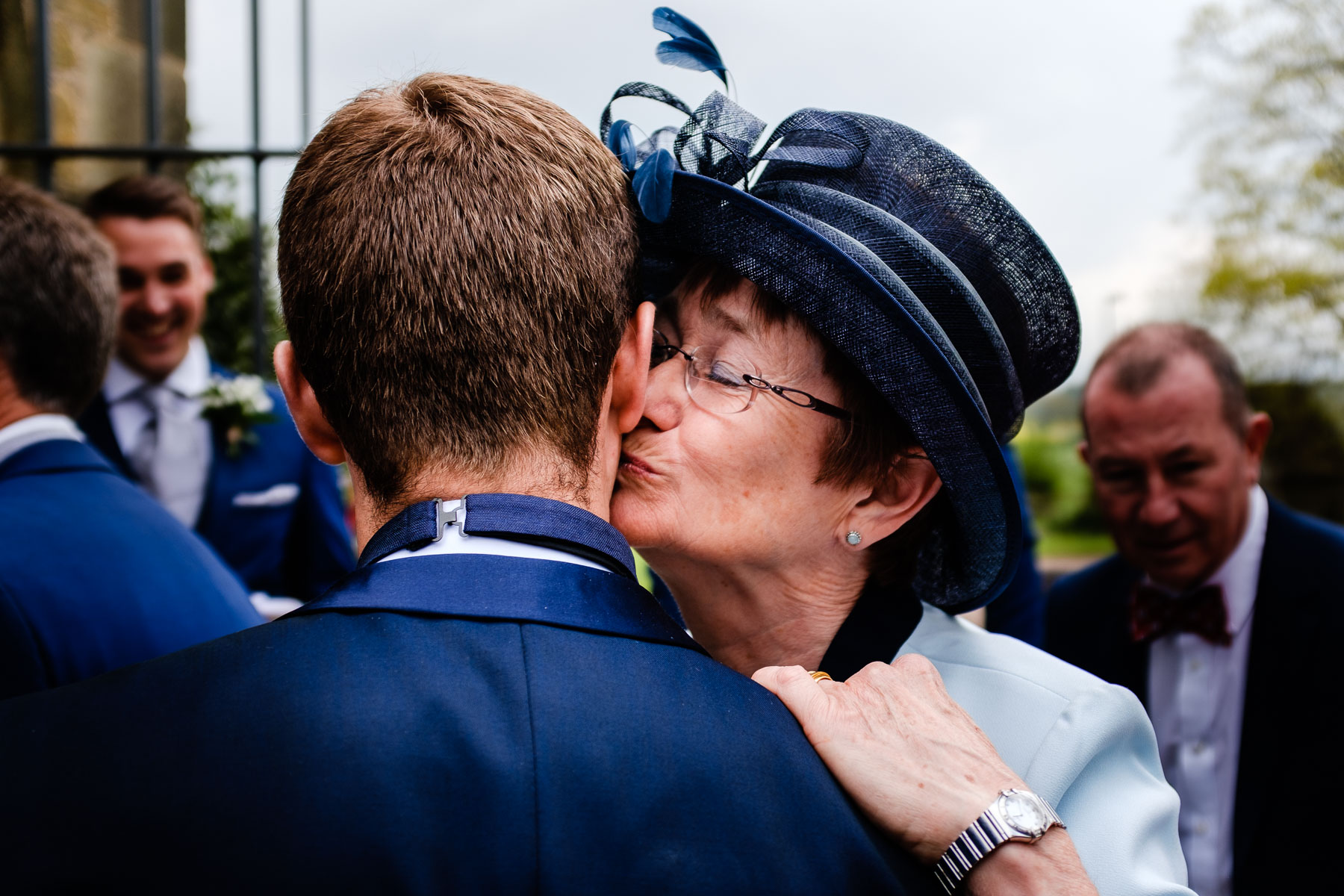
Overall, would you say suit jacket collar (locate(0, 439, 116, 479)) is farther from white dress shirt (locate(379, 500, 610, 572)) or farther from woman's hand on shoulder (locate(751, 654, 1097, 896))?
woman's hand on shoulder (locate(751, 654, 1097, 896))

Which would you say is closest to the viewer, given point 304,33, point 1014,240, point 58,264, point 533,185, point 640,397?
point 533,185

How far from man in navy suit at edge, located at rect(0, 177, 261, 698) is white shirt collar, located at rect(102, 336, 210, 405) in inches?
69.9

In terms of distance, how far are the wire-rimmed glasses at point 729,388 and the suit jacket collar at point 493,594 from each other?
60 centimetres

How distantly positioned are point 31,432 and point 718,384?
5.20 feet

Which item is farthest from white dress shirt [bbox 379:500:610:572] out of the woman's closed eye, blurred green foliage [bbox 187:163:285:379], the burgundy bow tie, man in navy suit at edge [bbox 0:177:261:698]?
blurred green foliage [bbox 187:163:285:379]

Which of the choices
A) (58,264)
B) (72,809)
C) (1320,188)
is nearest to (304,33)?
(58,264)

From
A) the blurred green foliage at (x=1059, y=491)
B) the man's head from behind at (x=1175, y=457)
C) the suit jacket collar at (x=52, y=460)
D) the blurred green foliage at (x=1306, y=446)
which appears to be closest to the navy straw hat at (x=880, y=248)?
the suit jacket collar at (x=52, y=460)

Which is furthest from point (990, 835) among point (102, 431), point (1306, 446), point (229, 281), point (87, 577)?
point (1306, 446)

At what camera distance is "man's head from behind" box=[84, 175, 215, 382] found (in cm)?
421

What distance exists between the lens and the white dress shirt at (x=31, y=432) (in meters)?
2.25

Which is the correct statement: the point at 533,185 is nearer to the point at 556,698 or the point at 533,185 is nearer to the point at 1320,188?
the point at 556,698

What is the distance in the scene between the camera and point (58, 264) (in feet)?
8.01

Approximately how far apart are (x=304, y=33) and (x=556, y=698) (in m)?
4.34

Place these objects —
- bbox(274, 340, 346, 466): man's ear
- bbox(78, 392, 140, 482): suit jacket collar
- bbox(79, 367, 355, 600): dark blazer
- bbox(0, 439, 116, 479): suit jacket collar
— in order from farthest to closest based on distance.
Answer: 1. bbox(79, 367, 355, 600): dark blazer
2. bbox(78, 392, 140, 482): suit jacket collar
3. bbox(0, 439, 116, 479): suit jacket collar
4. bbox(274, 340, 346, 466): man's ear
